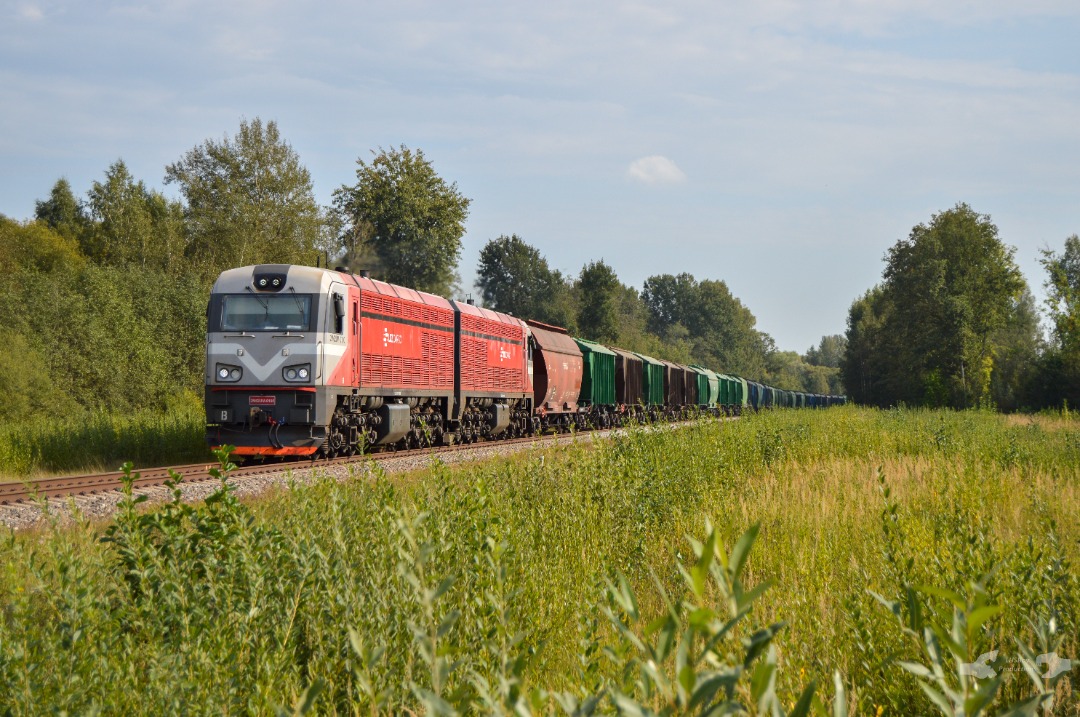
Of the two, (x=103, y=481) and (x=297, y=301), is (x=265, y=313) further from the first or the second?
(x=103, y=481)

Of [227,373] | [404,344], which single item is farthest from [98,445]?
[404,344]

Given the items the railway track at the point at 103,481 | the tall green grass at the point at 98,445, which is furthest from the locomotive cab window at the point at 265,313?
the tall green grass at the point at 98,445

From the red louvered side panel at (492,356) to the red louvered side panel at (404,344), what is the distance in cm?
95

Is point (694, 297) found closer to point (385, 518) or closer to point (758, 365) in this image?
point (758, 365)

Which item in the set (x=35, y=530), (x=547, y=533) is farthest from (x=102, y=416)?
(x=547, y=533)

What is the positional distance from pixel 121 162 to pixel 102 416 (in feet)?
138

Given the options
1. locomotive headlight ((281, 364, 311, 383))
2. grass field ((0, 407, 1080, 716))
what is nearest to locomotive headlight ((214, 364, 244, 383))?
locomotive headlight ((281, 364, 311, 383))

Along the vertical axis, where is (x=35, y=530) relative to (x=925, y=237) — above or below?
below

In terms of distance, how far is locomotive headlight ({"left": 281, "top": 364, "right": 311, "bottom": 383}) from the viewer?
1717 cm

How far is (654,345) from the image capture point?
10038 cm

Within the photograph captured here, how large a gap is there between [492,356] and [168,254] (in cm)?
2861

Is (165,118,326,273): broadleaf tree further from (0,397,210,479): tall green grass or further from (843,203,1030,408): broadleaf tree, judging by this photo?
(843,203,1030,408): broadleaf tree

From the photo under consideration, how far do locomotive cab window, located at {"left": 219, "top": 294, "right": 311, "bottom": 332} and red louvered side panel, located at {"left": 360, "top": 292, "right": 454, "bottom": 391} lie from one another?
154 cm

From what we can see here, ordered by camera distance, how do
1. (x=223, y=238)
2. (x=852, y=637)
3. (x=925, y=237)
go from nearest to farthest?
1. (x=852, y=637)
2. (x=223, y=238)
3. (x=925, y=237)
